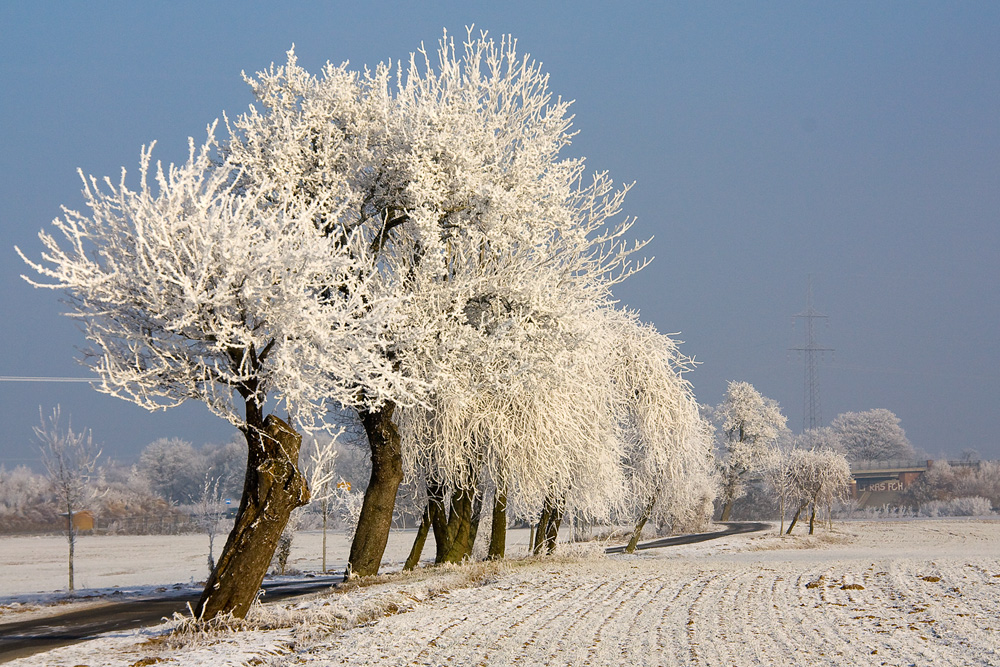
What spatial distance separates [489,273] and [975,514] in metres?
80.8

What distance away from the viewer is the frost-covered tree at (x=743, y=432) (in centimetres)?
7338

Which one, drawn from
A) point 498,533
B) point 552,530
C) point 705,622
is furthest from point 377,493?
point 552,530

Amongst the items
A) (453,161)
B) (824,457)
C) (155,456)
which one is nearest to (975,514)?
(824,457)

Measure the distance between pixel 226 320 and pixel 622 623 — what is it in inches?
249

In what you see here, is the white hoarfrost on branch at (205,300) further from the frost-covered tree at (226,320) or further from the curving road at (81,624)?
the curving road at (81,624)

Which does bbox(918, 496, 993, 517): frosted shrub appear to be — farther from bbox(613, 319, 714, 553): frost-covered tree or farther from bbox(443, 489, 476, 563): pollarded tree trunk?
bbox(443, 489, 476, 563): pollarded tree trunk

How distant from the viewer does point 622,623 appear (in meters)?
11.0

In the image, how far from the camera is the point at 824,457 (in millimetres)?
58438

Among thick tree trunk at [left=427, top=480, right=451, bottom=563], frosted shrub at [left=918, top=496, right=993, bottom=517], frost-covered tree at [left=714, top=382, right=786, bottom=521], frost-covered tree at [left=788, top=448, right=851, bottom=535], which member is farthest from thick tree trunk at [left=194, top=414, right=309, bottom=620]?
frosted shrub at [left=918, top=496, right=993, bottom=517]

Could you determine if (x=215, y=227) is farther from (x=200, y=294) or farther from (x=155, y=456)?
(x=155, y=456)

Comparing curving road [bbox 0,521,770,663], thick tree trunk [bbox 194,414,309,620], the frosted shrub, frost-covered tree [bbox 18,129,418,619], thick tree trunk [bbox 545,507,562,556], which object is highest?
frost-covered tree [bbox 18,129,418,619]

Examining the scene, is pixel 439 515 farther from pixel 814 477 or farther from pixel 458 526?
pixel 814 477

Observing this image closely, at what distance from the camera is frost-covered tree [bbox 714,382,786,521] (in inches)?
2889

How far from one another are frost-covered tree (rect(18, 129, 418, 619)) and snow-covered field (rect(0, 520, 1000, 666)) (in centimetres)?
162
